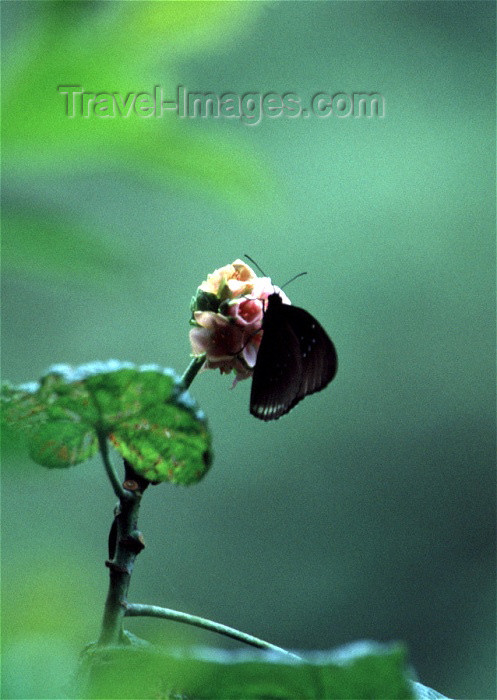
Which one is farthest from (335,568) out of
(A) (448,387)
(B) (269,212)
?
(B) (269,212)

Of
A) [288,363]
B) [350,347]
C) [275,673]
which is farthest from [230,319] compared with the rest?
[350,347]

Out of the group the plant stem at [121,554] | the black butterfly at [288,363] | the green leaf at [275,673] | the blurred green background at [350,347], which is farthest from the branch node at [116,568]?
the blurred green background at [350,347]

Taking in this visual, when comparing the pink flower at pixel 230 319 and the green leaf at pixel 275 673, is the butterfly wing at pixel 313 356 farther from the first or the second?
the green leaf at pixel 275 673

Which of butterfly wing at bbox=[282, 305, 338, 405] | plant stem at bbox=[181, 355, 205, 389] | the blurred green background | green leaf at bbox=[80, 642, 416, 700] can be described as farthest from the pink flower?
the blurred green background

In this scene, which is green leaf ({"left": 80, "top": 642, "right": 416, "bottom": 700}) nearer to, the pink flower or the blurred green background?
the pink flower

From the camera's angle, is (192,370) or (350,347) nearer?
(192,370)

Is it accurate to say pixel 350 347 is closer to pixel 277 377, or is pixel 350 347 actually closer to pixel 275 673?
pixel 277 377
